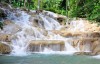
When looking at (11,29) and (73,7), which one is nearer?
(11,29)

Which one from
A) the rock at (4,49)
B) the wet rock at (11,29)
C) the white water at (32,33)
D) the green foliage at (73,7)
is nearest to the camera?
the rock at (4,49)

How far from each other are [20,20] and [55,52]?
10.2 meters

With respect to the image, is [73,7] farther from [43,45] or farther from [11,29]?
[43,45]

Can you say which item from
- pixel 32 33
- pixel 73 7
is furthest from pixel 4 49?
pixel 73 7

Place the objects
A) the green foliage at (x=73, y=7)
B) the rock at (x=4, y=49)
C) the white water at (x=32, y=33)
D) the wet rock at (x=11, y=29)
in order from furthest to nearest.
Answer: the wet rock at (x=11, y=29) → the green foliage at (x=73, y=7) → the white water at (x=32, y=33) → the rock at (x=4, y=49)

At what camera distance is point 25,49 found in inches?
735

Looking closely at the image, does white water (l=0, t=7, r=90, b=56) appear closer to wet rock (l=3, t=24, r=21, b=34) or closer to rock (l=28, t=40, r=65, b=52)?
wet rock (l=3, t=24, r=21, b=34)

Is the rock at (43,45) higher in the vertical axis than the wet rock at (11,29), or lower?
lower

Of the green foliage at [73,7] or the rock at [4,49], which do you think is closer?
the rock at [4,49]

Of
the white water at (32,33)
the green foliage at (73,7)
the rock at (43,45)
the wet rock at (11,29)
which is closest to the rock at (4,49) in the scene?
the white water at (32,33)

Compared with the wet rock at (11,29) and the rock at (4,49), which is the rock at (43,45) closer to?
the rock at (4,49)

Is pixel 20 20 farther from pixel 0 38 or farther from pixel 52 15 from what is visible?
pixel 0 38

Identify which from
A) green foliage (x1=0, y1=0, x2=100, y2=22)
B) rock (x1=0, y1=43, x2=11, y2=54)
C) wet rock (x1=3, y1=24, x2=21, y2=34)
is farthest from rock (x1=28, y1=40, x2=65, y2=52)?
wet rock (x1=3, y1=24, x2=21, y2=34)

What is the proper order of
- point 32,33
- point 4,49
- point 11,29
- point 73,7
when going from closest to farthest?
point 4,49
point 32,33
point 11,29
point 73,7
